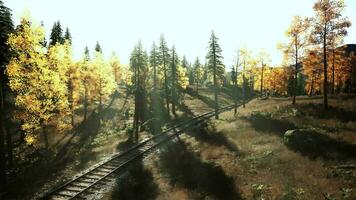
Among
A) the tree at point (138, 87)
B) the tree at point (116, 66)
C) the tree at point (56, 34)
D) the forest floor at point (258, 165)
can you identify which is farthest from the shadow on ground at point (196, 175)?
the tree at point (116, 66)

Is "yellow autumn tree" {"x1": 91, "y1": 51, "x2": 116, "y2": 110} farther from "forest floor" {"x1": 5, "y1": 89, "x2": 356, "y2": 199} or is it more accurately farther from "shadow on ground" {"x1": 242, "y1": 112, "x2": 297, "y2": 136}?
"shadow on ground" {"x1": 242, "y1": 112, "x2": 297, "y2": 136}

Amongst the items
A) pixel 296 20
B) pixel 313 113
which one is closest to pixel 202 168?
pixel 313 113

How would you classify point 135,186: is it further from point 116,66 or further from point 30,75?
point 116,66

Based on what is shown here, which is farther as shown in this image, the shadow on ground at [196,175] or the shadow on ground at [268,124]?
the shadow on ground at [268,124]

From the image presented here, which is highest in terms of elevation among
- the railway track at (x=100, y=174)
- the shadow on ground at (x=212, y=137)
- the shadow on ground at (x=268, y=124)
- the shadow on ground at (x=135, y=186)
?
the shadow on ground at (x=268, y=124)

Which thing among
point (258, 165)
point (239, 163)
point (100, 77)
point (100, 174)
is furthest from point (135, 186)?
point (100, 77)

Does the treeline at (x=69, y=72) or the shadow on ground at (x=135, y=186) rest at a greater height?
the treeline at (x=69, y=72)

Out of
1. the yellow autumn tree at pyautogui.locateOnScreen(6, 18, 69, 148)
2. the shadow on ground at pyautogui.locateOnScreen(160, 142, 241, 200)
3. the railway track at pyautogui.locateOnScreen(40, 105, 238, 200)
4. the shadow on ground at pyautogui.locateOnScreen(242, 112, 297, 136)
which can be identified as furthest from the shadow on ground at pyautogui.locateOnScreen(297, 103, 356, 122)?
the yellow autumn tree at pyautogui.locateOnScreen(6, 18, 69, 148)

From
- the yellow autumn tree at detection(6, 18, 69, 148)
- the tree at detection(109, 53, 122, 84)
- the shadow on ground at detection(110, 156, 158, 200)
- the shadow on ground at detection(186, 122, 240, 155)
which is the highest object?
the tree at detection(109, 53, 122, 84)

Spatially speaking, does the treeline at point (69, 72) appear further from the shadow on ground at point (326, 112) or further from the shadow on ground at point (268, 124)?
the shadow on ground at point (268, 124)
